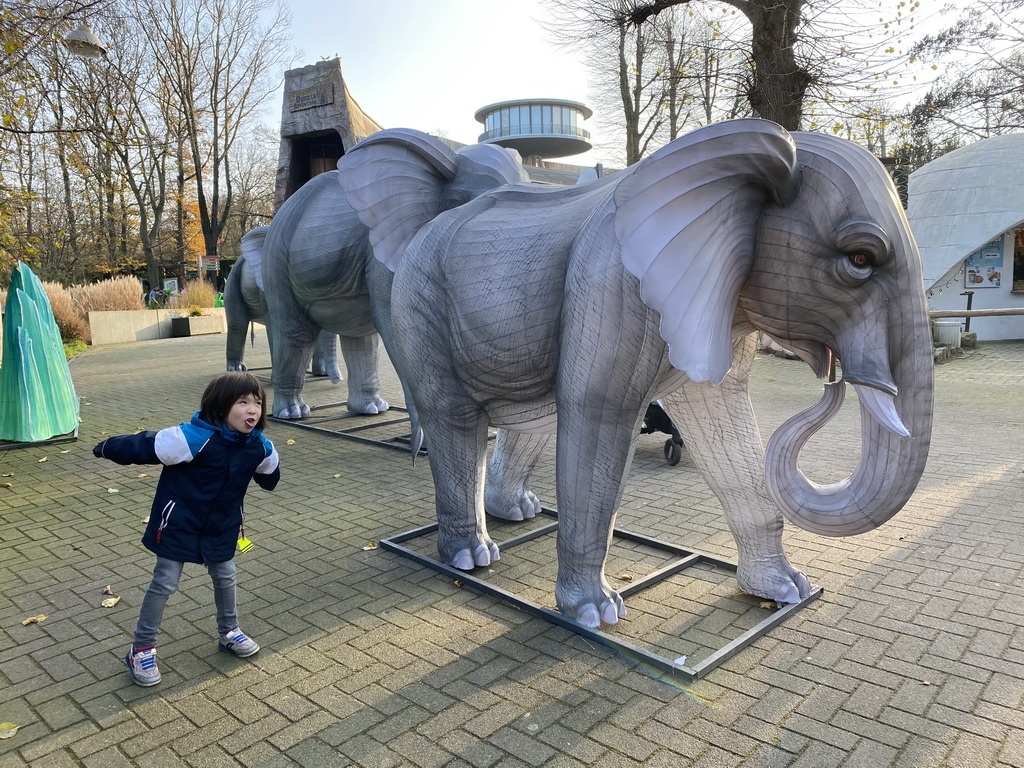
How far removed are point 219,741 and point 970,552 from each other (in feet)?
12.2

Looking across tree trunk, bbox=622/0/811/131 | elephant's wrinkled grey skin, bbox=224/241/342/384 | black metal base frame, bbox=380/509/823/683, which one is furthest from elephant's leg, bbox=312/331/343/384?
tree trunk, bbox=622/0/811/131

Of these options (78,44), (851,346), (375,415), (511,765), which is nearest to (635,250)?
(851,346)

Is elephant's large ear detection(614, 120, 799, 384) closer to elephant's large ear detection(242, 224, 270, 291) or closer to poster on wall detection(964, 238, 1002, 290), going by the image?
elephant's large ear detection(242, 224, 270, 291)

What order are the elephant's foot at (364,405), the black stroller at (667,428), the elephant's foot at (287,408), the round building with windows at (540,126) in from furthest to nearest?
the round building with windows at (540,126), the elephant's foot at (364,405), the elephant's foot at (287,408), the black stroller at (667,428)

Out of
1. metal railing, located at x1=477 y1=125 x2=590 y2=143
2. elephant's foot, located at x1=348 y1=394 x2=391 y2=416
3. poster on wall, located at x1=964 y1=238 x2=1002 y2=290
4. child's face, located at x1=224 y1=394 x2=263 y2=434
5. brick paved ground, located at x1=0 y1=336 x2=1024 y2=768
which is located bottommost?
brick paved ground, located at x1=0 y1=336 x2=1024 y2=768

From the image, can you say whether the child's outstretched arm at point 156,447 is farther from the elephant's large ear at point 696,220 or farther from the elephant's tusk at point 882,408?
the elephant's tusk at point 882,408

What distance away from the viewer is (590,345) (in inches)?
105

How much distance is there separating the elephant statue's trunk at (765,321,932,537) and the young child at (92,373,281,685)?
1.86 meters

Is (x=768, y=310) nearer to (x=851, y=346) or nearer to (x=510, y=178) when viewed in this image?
(x=851, y=346)

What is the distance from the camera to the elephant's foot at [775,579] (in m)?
3.31

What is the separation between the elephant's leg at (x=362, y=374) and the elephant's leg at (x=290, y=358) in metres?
0.51

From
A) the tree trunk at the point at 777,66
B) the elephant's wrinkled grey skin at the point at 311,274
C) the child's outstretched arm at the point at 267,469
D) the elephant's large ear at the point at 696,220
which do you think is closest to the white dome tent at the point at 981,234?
the tree trunk at the point at 777,66

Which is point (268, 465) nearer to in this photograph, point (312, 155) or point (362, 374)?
point (362, 374)

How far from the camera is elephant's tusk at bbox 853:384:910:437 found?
2.20 metres
